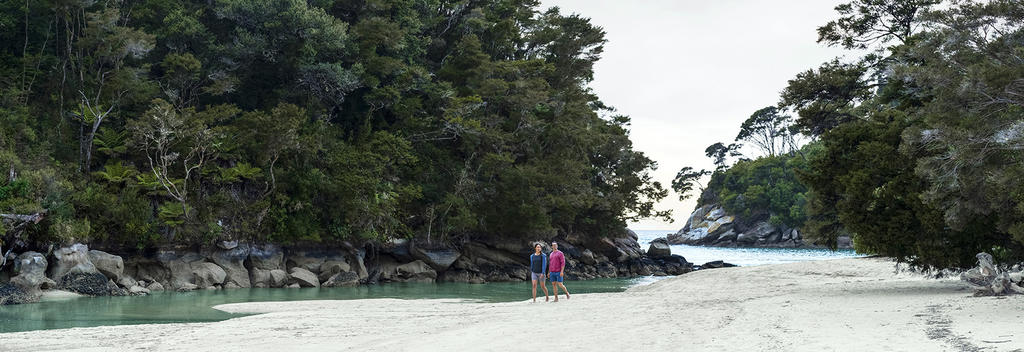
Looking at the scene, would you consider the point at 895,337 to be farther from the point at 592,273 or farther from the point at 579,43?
the point at 579,43

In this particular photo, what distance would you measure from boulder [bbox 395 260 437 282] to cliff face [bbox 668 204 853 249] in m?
68.8

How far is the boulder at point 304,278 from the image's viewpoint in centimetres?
3250

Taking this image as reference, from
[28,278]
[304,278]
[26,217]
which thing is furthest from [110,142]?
[304,278]

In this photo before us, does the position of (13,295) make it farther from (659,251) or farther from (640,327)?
(659,251)

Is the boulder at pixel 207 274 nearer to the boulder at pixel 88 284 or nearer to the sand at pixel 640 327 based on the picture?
the boulder at pixel 88 284

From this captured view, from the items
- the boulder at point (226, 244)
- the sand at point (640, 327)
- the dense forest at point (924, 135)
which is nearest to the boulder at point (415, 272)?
the boulder at point (226, 244)

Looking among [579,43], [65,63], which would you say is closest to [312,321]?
[65,63]

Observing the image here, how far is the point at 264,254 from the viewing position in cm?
3347

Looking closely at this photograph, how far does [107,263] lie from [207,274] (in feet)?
13.0

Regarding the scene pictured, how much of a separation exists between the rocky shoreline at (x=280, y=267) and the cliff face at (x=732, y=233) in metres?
55.5

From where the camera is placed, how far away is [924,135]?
1520 centimetres

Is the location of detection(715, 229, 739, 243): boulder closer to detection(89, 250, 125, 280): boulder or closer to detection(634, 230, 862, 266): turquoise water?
detection(634, 230, 862, 266): turquoise water

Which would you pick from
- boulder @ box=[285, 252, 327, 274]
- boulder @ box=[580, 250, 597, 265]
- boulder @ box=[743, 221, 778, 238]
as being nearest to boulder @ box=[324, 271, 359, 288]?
boulder @ box=[285, 252, 327, 274]

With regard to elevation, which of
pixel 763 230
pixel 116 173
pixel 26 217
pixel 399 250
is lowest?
pixel 399 250
